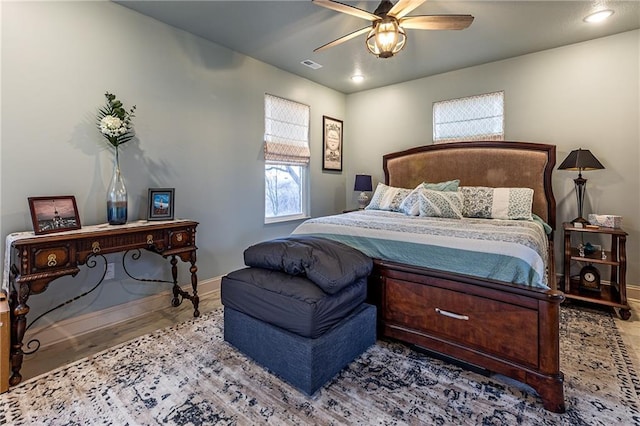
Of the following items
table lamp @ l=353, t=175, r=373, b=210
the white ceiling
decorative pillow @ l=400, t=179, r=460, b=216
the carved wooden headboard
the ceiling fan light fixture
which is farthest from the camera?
table lamp @ l=353, t=175, r=373, b=210

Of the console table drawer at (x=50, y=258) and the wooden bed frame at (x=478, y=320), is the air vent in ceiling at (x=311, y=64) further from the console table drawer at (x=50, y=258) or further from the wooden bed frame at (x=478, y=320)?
the console table drawer at (x=50, y=258)

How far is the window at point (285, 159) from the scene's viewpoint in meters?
4.09

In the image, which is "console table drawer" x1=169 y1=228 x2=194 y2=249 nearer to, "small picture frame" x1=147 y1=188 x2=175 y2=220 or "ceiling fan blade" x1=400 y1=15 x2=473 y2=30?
"small picture frame" x1=147 y1=188 x2=175 y2=220

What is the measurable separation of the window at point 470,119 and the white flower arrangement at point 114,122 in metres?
3.72

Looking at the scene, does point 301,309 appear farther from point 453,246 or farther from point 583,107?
point 583,107

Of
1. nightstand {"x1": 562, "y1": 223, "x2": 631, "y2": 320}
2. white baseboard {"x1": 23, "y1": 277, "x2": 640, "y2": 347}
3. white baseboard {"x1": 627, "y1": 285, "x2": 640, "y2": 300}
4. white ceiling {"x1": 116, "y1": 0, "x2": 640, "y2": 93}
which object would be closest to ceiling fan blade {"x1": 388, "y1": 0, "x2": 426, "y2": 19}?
white ceiling {"x1": 116, "y1": 0, "x2": 640, "y2": 93}

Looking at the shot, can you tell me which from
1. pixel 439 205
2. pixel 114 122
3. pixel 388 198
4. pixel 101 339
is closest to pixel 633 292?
pixel 439 205

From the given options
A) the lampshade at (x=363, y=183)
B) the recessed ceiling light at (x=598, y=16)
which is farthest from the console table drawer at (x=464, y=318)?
the recessed ceiling light at (x=598, y=16)

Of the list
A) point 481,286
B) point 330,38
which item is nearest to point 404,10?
point 330,38

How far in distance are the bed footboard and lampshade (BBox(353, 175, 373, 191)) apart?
2560mm

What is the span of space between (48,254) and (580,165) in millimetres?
4454

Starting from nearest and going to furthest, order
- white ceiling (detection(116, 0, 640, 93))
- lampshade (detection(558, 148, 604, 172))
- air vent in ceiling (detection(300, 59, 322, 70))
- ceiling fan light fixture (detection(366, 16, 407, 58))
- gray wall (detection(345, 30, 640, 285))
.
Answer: ceiling fan light fixture (detection(366, 16, 407, 58)) → white ceiling (detection(116, 0, 640, 93)) → lampshade (detection(558, 148, 604, 172)) → gray wall (detection(345, 30, 640, 285)) → air vent in ceiling (detection(300, 59, 322, 70))

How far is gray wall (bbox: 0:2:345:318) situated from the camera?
223 centimetres

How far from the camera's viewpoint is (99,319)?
2.64 meters
